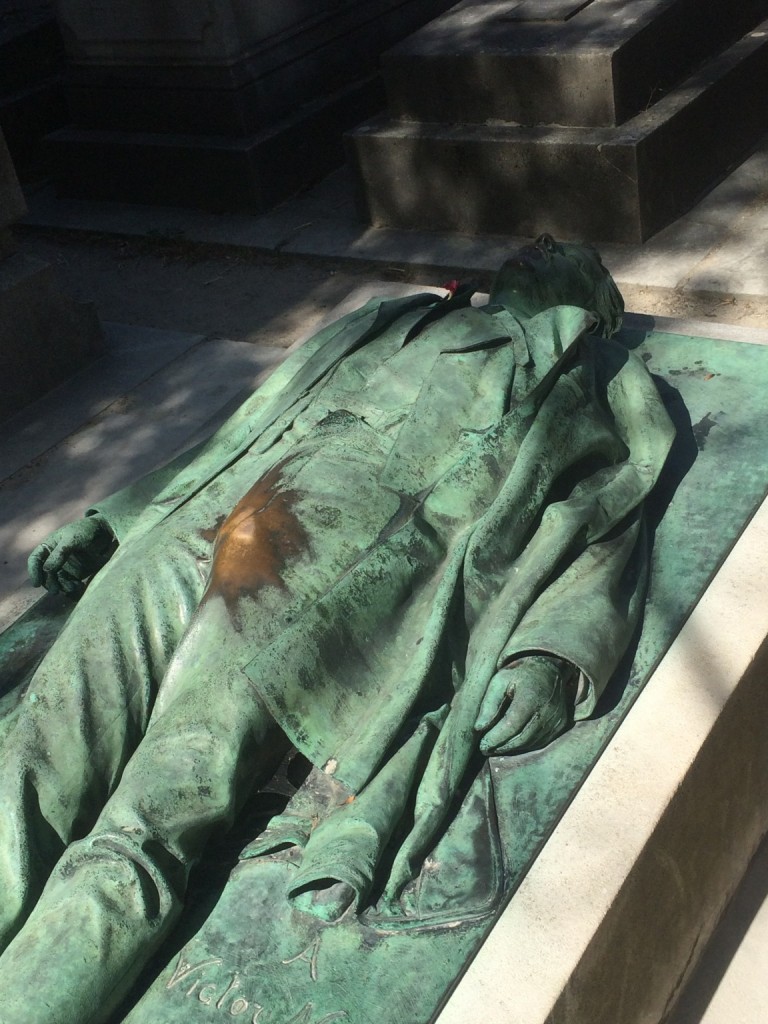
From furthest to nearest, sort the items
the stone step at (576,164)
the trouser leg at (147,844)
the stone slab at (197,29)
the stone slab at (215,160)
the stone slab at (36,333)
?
the stone slab at (215,160)
the stone slab at (197,29)
the stone step at (576,164)
the stone slab at (36,333)
the trouser leg at (147,844)

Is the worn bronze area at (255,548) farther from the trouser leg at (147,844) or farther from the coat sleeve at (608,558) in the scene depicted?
the coat sleeve at (608,558)

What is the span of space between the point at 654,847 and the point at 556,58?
13.1ft

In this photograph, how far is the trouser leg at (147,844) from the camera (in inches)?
78.2

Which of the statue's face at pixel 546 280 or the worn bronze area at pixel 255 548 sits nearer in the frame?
the worn bronze area at pixel 255 548

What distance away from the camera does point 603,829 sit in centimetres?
223

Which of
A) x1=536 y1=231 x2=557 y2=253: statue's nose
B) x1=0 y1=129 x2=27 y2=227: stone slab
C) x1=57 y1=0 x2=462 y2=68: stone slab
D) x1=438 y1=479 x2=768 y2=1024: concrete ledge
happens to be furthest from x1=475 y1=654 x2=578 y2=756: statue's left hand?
x1=57 y1=0 x2=462 y2=68: stone slab

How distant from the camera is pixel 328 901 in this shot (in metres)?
2.18

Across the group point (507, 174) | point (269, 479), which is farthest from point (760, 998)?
point (507, 174)

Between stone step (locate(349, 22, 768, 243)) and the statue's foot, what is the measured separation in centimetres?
382

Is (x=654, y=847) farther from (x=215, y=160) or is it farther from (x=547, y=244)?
(x=215, y=160)

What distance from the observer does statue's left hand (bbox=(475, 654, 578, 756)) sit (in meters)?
2.32

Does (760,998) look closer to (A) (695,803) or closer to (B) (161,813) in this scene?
(A) (695,803)
